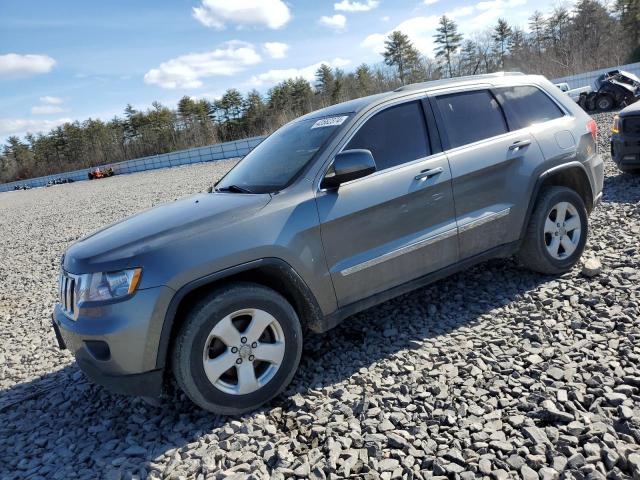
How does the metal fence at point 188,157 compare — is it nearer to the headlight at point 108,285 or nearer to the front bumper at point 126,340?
the headlight at point 108,285

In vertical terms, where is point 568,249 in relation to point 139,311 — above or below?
below

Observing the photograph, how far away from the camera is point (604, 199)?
6.72 meters

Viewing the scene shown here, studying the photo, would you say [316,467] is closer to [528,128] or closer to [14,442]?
[14,442]

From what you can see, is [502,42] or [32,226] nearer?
[32,226]

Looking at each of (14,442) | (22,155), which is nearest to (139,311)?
(14,442)

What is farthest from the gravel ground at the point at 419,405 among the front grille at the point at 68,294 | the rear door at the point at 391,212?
the front grille at the point at 68,294

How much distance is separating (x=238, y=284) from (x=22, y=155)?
111864 mm

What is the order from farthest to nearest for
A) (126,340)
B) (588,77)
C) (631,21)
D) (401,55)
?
(401,55)
(631,21)
(588,77)
(126,340)

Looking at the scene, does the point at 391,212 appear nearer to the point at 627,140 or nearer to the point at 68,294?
the point at 68,294

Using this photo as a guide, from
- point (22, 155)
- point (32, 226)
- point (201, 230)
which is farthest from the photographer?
point (22, 155)

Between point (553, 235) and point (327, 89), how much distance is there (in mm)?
71771

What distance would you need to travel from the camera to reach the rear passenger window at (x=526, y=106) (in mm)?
4156

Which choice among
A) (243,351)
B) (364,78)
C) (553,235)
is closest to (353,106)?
(243,351)

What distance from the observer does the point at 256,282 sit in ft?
10.4
